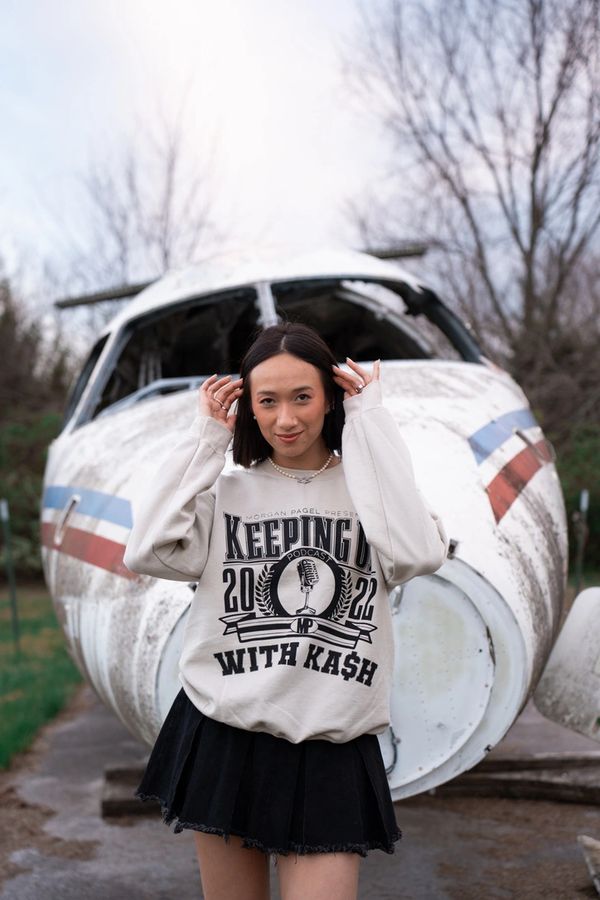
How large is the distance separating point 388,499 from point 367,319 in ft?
17.1

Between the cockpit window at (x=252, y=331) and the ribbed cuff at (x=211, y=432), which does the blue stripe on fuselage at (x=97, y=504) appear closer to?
the cockpit window at (x=252, y=331)

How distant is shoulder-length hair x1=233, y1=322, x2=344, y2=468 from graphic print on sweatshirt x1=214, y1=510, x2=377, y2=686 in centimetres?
22

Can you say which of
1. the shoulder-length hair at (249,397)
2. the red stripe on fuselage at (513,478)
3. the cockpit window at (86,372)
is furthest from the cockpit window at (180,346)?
the shoulder-length hair at (249,397)

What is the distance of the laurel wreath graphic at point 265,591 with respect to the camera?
8.07 feet

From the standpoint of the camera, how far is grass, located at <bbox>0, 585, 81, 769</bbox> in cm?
720

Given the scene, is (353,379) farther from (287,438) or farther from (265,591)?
(265,591)

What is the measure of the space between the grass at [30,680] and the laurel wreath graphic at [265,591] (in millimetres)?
4504

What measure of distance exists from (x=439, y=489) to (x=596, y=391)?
1218 centimetres

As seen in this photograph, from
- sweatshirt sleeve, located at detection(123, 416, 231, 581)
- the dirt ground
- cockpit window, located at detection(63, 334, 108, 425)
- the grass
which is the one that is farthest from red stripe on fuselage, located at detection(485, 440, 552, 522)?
the grass

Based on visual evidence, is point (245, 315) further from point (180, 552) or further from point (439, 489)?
point (180, 552)

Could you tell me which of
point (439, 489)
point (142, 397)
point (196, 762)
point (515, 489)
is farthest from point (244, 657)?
point (142, 397)

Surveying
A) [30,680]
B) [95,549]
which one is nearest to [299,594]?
[95,549]

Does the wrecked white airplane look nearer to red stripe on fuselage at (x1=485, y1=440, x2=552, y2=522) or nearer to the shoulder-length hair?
red stripe on fuselage at (x1=485, y1=440, x2=552, y2=522)

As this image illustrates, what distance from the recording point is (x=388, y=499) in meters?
2.40
